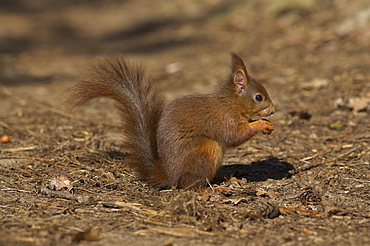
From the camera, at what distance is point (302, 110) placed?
4.88 meters

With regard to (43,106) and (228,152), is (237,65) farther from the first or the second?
(43,106)

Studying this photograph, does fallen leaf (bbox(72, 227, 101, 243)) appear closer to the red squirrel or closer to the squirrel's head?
the red squirrel

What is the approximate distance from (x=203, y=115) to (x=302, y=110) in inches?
83.9

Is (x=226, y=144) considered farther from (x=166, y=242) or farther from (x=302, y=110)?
(x=302, y=110)

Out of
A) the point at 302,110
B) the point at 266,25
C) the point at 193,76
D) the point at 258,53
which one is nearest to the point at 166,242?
the point at 302,110

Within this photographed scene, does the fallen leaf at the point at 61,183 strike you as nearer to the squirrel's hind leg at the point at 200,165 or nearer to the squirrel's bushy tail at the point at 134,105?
the squirrel's bushy tail at the point at 134,105

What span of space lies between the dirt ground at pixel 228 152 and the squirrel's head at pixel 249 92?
54 centimetres

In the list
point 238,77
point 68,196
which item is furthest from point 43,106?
point 238,77

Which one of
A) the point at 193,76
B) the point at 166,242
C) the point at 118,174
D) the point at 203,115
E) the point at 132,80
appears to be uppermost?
the point at 193,76

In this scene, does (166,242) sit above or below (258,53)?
below

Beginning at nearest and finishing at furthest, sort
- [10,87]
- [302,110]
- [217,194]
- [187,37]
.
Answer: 1. [217,194]
2. [302,110]
3. [10,87]
4. [187,37]

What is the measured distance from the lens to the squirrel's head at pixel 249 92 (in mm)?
3242

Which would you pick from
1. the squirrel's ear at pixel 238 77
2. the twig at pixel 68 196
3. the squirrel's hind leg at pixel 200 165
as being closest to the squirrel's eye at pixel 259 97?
the squirrel's ear at pixel 238 77

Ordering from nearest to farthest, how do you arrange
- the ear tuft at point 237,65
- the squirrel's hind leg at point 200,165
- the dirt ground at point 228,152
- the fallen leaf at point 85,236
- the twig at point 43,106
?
the fallen leaf at point 85,236, the dirt ground at point 228,152, the squirrel's hind leg at point 200,165, the ear tuft at point 237,65, the twig at point 43,106
